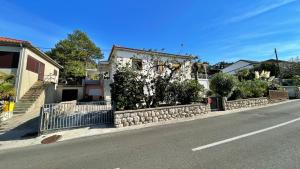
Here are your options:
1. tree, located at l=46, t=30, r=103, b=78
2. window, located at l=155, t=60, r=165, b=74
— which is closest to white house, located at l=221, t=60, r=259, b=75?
window, located at l=155, t=60, r=165, b=74

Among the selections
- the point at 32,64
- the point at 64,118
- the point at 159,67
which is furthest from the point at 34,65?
the point at 159,67

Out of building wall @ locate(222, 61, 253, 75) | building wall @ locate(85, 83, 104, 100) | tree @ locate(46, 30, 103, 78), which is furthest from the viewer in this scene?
building wall @ locate(222, 61, 253, 75)

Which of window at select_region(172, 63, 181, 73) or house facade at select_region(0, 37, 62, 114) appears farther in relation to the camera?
house facade at select_region(0, 37, 62, 114)

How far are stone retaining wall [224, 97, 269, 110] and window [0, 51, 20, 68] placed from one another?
19639mm

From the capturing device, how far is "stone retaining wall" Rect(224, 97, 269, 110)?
11.9 m

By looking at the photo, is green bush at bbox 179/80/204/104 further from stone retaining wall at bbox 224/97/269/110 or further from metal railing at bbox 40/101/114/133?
metal railing at bbox 40/101/114/133

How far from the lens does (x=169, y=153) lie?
4125 mm

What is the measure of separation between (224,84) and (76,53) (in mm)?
29062

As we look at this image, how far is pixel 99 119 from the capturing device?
839 cm

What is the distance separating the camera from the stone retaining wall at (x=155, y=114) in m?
7.76

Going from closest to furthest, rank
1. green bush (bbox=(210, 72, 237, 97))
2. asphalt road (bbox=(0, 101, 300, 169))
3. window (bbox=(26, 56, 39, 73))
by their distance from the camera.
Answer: asphalt road (bbox=(0, 101, 300, 169)) → green bush (bbox=(210, 72, 237, 97)) → window (bbox=(26, 56, 39, 73))

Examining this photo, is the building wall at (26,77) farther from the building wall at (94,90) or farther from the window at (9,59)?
the building wall at (94,90)

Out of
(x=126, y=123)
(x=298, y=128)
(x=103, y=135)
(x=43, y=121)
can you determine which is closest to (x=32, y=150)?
(x=43, y=121)

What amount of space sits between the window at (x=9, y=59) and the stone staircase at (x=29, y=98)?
2.96 m
